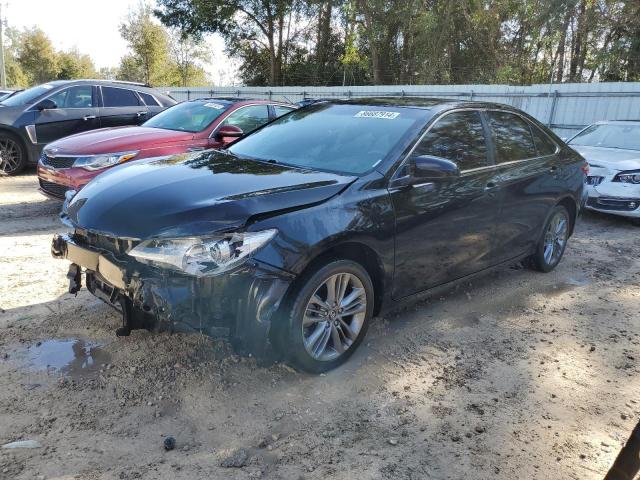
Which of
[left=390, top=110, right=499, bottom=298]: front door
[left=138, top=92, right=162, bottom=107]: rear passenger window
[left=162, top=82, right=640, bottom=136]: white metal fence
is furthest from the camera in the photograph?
[left=162, top=82, right=640, bottom=136]: white metal fence

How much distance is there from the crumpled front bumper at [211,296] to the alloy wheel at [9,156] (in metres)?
7.82

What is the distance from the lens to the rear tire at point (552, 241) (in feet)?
17.8

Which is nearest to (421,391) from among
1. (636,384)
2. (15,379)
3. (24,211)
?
(636,384)

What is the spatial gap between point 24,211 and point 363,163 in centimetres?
549

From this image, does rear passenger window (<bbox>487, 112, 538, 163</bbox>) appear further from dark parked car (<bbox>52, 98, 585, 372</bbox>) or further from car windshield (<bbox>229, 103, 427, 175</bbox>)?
car windshield (<bbox>229, 103, 427, 175</bbox>)

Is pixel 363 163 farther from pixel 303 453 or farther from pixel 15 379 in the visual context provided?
pixel 15 379

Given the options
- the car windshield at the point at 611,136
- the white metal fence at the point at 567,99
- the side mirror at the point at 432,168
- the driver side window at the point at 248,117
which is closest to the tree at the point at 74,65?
the white metal fence at the point at 567,99

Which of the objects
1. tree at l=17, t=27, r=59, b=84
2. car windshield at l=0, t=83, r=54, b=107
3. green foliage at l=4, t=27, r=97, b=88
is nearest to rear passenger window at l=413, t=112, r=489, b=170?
car windshield at l=0, t=83, r=54, b=107

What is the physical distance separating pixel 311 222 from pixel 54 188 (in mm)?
4592

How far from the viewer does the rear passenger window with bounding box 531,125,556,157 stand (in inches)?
205

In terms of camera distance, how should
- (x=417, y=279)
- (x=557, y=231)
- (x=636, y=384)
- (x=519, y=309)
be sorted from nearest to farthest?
(x=636, y=384), (x=417, y=279), (x=519, y=309), (x=557, y=231)

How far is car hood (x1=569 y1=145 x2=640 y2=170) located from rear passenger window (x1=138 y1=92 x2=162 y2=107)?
7696mm

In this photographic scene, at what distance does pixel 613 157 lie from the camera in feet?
26.9

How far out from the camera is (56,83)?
382 inches
